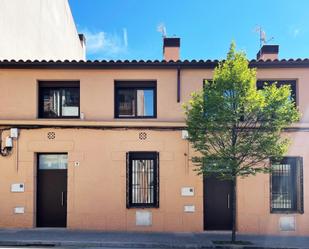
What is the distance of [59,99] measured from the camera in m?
12.3

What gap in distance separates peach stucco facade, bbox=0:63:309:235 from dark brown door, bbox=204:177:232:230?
0.33 metres

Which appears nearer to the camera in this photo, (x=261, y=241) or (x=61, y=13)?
(x=261, y=241)

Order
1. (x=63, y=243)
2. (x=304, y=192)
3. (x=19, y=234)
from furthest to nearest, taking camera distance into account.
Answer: (x=304, y=192) < (x=19, y=234) < (x=63, y=243)

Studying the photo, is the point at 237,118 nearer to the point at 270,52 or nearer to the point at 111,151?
the point at 111,151

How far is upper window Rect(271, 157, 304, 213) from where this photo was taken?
1200cm

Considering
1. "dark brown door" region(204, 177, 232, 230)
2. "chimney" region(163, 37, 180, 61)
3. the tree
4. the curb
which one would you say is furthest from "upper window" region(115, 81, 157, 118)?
the curb

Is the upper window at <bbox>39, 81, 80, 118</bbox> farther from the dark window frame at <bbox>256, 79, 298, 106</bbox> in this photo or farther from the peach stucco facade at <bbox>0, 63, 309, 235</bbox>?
the dark window frame at <bbox>256, 79, 298, 106</bbox>

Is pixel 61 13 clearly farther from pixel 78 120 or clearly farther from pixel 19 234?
pixel 19 234

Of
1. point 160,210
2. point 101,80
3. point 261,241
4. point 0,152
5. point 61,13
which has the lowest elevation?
point 261,241

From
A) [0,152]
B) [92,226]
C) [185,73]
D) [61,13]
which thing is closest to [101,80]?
[185,73]

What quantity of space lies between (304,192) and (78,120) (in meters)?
7.52

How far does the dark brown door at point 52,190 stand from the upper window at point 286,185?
676cm

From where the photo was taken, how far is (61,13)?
63.7 feet

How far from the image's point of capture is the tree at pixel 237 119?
9883mm
